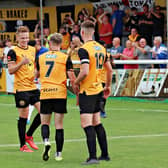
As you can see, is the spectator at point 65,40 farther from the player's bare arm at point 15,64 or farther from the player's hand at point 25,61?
the player's hand at point 25,61

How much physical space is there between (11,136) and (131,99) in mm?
7458

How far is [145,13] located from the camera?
22.4 meters

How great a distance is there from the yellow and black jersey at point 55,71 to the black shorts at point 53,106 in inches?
2.5

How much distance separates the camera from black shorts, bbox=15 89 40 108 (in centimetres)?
1075

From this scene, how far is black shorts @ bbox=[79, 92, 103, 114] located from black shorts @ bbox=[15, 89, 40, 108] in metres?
1.70

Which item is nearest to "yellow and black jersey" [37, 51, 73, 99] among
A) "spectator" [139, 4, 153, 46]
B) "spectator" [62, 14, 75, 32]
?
"spectator" [139, 4, 153, 46]

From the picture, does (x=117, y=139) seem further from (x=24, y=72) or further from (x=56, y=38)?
(x=56, y=38)

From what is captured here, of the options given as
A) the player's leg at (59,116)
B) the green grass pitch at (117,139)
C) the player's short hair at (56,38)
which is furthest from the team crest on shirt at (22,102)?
the player's short hair at (56,38)

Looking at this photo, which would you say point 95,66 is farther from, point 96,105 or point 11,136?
point 11,136

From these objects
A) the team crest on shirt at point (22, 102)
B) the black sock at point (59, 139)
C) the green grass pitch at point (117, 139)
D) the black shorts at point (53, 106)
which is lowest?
the green grass pitch at point (117, 139)

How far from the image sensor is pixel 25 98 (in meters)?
10.8

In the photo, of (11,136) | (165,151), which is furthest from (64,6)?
(165,151)

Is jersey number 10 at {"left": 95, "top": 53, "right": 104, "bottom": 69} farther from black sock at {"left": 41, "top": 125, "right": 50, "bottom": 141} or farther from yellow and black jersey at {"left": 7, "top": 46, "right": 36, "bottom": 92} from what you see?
yellow and black jersey at {"left": 7, "top": 46, "right": 36, "bottom": 92}

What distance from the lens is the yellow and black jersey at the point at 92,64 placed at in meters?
9.15
